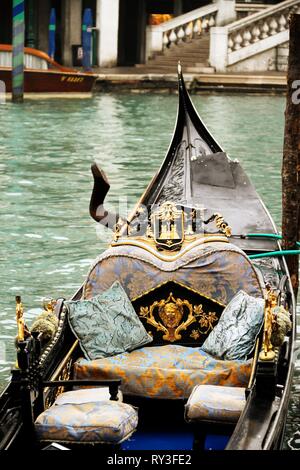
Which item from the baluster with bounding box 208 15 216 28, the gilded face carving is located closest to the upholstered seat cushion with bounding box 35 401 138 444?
the gilded face carving

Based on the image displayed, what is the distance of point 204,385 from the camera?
3.54 meters

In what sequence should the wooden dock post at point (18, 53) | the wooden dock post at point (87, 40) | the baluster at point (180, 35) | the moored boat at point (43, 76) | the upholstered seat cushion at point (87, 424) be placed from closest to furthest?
1. the upholstered seat cushion at point (87, 424)
2. the wooden dock post at point (18, 53)
3. the moored boat at point (43, 76)
4. the wooden dock post at point (87, 40)
5. the baluster at point (180, 35)

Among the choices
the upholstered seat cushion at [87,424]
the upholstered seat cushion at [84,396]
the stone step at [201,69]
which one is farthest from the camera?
the stone step at [201,69]

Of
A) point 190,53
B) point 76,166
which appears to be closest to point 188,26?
point 190,53

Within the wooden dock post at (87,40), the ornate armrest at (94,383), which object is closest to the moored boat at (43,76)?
the wooden dock post at (87,40)

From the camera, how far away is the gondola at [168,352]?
324cm

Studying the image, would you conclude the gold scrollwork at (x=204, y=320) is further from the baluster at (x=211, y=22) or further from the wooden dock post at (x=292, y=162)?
the baluster at (x=211, y=22)

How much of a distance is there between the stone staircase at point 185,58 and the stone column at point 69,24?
111 centimetres

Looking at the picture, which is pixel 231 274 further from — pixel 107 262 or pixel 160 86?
pixel 160 86

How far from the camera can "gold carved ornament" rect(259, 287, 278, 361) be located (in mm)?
3385

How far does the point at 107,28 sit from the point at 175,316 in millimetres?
12299

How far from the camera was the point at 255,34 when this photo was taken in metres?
15.4

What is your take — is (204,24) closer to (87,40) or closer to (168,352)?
(87,40)
